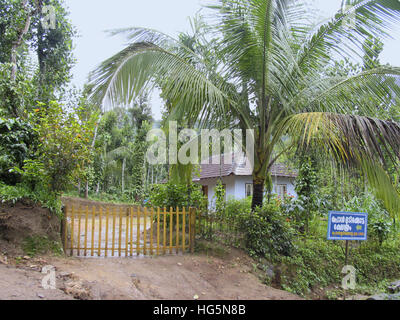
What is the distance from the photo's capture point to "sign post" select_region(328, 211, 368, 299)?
5688mm

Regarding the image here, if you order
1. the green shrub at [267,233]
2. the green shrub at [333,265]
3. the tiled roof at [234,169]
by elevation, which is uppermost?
the tiled roof at [234,169]

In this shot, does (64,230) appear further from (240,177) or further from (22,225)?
(240,177)

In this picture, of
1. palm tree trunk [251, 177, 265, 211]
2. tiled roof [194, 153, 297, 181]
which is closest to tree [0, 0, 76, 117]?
palm tree trunk [251, 177, 265, 211]

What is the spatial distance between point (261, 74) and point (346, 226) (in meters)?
3.66

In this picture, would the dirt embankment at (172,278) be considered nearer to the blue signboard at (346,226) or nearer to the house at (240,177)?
the blue signboard at (346,226)

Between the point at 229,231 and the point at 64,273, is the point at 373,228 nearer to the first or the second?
the point at 229,231

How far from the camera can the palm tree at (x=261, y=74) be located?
5703mm

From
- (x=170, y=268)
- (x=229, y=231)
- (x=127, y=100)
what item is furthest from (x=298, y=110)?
(x=170, y=268)

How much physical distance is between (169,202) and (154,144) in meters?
15.9

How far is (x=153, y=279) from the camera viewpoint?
557 cm

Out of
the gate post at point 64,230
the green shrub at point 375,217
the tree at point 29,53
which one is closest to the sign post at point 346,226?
the green shrub at point 375,217

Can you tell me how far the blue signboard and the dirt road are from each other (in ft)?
4.95

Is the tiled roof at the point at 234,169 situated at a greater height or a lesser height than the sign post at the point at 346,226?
greater

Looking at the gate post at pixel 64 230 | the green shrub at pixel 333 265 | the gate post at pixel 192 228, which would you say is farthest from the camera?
the gate post at pixel 192 228
